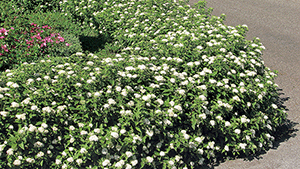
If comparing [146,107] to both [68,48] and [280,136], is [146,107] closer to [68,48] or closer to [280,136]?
[68,48]

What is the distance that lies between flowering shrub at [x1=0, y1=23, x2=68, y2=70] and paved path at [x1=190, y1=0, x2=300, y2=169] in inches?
149

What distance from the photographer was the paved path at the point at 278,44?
14.6 feet

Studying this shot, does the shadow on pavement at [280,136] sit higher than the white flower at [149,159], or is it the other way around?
the white flower at [149,159]

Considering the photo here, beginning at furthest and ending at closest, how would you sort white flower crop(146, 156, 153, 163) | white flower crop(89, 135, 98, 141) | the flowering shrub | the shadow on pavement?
the flowering shrub, the shadow on pavement, white flower crop(146, 156, 153, 163), white flower crop(89, 135, 98, 141)

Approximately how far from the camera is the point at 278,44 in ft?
24.6

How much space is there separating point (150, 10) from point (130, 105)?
10.5 ft

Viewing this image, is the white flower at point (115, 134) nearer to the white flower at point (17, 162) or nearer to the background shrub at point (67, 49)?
the white flower at point (17, 162)

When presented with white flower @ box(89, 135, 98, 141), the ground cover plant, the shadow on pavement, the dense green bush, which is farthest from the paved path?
the dense green bush

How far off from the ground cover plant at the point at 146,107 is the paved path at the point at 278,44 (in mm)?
259

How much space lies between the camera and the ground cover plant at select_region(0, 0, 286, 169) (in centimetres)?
364

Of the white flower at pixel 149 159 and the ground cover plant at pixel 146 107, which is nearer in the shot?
the ground cover plant at pixel 146 107

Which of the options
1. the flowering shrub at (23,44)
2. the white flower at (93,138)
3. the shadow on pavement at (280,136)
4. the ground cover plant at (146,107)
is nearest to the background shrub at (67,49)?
the flowering shrub at (23,44)

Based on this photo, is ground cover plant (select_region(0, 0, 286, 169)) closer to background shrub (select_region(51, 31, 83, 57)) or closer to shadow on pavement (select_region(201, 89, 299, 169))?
shadow on pavement (select_region(201, 89, 299, 169))

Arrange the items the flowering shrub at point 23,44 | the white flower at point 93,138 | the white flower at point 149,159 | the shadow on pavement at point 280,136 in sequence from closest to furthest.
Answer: the white flower at point 93,138, the white flower at point 149,159, the shadow on pavement at point 280,136, the flowering shrub at point 23,44
